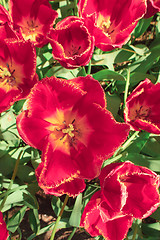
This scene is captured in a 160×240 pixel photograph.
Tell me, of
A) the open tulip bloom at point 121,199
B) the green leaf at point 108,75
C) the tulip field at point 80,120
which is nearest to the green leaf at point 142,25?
the tulip field at point 80,120

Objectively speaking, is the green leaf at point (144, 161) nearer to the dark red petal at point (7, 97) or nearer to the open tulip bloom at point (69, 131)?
the open tulip bloom at point (69, 131)

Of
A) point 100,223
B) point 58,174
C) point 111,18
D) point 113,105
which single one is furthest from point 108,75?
point 100,223

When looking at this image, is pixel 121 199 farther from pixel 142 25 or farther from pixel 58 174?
pixel 142 25

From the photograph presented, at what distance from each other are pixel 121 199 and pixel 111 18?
78 cm

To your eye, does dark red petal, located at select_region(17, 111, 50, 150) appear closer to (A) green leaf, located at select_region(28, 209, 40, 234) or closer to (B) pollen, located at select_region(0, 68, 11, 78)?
(B) pollen, located at select_region(0, 68, 11, 78)

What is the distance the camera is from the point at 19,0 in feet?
3.47

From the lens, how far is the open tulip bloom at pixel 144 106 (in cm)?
89

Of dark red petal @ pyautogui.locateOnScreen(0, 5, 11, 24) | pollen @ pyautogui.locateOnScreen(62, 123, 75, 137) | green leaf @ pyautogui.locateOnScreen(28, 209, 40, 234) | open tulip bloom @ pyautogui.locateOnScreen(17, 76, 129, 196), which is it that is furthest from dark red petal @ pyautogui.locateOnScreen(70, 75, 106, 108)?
green leaf @ pyautogui.locateOnScreen(28, 209, 40, 234)

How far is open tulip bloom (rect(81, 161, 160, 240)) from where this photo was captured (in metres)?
0.80

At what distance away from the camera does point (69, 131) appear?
880mm

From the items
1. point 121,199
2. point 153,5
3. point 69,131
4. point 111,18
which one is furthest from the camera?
point 111,18

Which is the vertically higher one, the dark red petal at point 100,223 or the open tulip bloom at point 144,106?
the open tulip bloom at point 144,106

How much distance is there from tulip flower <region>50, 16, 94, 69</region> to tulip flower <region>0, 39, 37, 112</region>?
89 mm

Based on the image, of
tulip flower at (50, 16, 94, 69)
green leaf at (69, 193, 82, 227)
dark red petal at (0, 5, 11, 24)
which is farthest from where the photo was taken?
green leaf at (69, 193, 82, 227)
